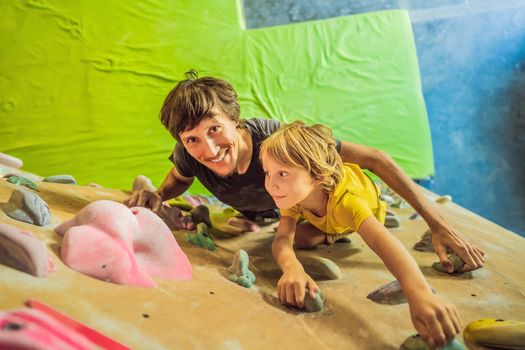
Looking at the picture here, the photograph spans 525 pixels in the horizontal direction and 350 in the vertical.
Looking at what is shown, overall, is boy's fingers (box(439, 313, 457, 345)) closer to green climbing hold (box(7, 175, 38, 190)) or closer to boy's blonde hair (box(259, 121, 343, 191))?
boy's blonde hair (box(259, 121, 343, 191))

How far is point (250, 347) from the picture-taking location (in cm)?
93

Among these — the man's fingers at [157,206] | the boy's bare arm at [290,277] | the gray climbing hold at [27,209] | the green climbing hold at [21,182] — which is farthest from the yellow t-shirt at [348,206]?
the green climbing hold at [21,182]

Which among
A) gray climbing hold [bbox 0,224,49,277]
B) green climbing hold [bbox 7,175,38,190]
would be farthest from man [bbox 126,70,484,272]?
gray climbing hold [bbox 0,224,49,277]

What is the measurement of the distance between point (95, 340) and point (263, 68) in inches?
90.4

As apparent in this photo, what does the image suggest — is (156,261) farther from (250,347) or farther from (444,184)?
(444,184)

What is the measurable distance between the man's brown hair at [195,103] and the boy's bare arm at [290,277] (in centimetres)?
42

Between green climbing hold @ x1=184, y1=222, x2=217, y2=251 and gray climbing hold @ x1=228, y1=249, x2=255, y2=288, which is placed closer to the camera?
gray climbing hold @ x1=228, y1=249, x2=255, y2=288

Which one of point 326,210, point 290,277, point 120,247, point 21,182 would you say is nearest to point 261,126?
point 326,210

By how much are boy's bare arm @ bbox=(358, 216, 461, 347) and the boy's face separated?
0.22 meters

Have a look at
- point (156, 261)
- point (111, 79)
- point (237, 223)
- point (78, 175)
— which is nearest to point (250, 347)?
point (156, 261)

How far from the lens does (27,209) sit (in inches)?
48.3

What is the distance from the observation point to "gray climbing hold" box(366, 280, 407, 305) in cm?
123

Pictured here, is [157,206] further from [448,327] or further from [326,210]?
[448,327]

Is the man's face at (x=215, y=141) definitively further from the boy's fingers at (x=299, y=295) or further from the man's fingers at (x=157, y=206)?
the boy's fingers at (x=299, y=295)
